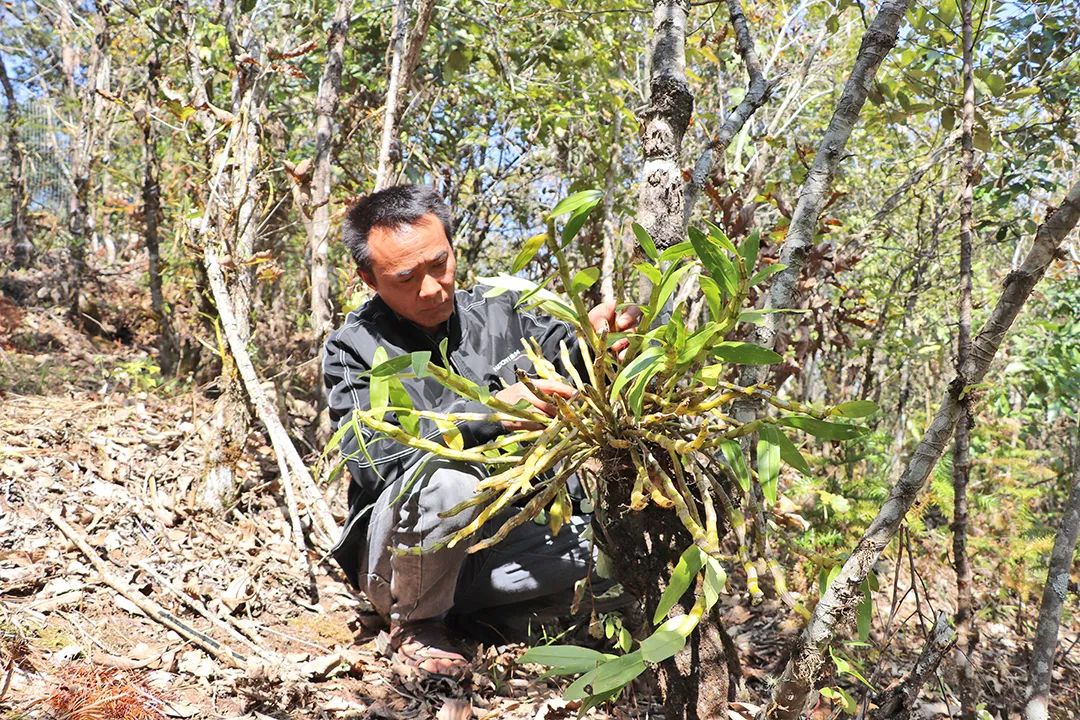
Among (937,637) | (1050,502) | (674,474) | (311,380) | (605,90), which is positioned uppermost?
(605,90)

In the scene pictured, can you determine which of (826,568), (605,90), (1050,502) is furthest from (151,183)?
(1050,502)

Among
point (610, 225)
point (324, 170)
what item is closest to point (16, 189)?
point (324, 170)

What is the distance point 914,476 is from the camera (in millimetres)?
1230

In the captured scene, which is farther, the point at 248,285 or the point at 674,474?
the point at 248,285

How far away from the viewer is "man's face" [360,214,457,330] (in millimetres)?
2225

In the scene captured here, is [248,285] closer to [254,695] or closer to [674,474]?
[254,695]

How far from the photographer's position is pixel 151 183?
4.14 meters

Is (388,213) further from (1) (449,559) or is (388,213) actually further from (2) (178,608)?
(2) (178,608)

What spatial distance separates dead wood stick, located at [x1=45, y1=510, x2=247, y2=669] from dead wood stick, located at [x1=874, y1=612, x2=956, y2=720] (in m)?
1.51

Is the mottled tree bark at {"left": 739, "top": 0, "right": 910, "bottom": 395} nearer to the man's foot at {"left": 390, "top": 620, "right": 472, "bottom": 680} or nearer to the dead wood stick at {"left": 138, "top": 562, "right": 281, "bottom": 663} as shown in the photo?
the man's foot at {"left": 390, "top": 620, "right": 472, "bottom": 680}

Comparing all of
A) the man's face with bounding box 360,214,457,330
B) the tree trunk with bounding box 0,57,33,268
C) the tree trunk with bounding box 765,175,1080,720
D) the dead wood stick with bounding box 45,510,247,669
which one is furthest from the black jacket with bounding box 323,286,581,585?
the tree trunk with bounding box 0,57,33,268

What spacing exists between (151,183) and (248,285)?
1546 mm

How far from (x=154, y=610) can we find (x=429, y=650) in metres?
0.77

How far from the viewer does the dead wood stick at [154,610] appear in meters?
1.99
